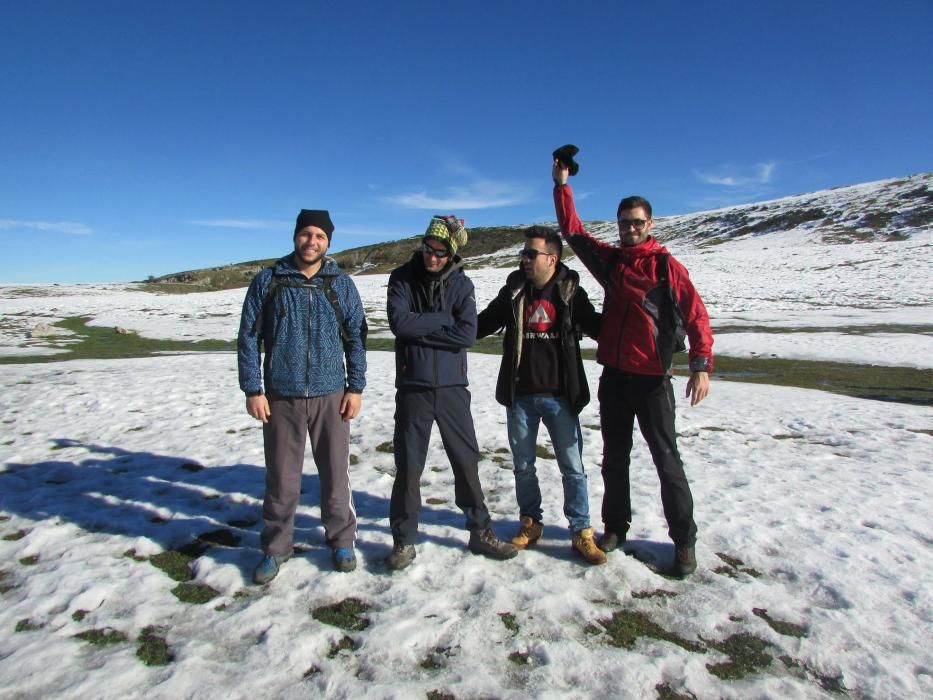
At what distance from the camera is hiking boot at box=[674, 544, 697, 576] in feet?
14.4

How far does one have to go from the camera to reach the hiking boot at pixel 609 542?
4742 mm

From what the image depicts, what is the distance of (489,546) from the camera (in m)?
4.60

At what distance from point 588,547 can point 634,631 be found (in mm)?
924

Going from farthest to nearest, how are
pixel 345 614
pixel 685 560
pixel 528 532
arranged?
pixel 528 532, pixel 685 560, pixel 345 614

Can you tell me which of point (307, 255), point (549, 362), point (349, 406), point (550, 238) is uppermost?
point (550, 238)

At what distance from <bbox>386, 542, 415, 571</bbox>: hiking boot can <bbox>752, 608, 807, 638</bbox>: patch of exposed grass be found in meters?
2.70

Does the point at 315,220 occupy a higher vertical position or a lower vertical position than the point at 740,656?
higher

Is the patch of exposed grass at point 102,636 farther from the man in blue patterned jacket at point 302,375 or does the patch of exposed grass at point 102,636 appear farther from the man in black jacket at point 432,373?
the man in black jacket at point 432,373

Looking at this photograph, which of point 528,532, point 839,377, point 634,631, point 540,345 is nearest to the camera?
point 634,631

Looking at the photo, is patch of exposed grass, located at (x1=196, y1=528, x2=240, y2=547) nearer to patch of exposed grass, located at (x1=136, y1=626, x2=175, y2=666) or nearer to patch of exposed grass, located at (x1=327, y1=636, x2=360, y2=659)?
patch of exposed grass, located at (x1=136, y1=626, x2=175, y2=666)

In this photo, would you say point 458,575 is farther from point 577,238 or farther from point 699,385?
point 577,238

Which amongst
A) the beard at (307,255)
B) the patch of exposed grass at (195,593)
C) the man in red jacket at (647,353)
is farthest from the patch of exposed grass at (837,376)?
the patch of exposed grass at (195,593)

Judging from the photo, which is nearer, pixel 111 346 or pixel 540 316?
pixel 540 316

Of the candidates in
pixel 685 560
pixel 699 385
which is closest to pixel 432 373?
pixel 699 385
